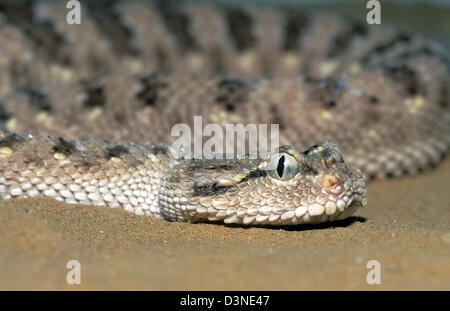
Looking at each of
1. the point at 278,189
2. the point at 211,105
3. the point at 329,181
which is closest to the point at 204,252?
the point at 278,189

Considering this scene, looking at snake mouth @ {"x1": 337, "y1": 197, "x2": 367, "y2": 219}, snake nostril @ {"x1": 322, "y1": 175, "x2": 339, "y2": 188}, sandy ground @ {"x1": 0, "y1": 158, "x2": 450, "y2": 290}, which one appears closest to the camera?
sandy ground @ {"x1": 0, "y1": 158, "x2": 450, "y2": 290}

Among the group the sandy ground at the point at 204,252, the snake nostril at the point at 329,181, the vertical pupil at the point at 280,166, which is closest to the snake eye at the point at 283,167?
the vertical pupil at the point at 280,166

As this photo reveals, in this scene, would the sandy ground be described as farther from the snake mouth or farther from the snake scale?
the snake scale

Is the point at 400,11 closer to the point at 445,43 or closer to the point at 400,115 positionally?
the point at 445,43

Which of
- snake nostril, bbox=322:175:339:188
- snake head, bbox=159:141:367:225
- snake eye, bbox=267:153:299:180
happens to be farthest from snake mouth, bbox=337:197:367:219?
snake eye, bbox=267:153:299:180

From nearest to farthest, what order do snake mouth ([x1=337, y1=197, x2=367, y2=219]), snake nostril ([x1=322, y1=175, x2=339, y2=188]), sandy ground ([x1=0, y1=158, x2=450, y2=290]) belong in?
1. sandy ground ([x1=0, y1=158, x2=450, y2=290])
2. snake nostril ([x1=322, y1=175, x2=339, y2=188])
3. snake mouth ([x1=337, y1=197, x2=367, y2=219])

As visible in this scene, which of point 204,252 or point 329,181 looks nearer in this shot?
point 204,252

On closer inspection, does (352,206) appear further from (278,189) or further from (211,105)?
(211,105)

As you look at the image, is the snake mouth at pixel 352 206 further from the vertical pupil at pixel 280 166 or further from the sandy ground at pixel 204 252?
the vertical pupil at pixel 280 166
